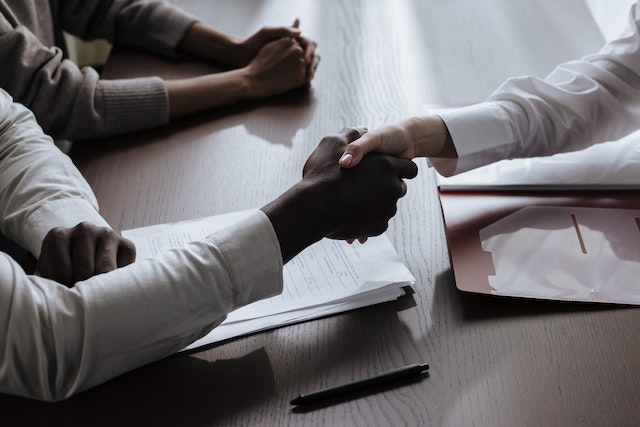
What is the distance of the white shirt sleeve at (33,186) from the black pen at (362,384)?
41 centimetres

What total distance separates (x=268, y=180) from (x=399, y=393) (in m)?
0.49

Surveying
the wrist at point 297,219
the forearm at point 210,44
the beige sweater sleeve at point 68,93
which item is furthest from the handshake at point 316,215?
the forearm at point 210,44

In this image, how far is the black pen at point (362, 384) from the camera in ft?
2.43

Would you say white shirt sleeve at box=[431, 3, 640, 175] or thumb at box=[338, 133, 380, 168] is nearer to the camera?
thumb at box=[338, 133, 380, 168]

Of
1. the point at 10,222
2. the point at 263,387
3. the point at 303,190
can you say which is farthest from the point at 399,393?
the point at 10,222

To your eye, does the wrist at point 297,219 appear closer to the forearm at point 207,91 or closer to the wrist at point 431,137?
the wrist at point 431,137

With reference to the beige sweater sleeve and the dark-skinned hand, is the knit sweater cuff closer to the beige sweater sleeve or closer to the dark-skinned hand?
the beige sweater sleeve

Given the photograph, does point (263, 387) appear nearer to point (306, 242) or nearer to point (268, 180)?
point (306, 242)

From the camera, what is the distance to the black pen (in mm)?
740

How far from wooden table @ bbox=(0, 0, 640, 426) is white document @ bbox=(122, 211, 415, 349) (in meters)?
0.02

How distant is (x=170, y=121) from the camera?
4.29 feet

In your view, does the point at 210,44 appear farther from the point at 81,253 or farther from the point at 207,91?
the point at 81,253

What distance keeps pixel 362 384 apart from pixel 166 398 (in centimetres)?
22

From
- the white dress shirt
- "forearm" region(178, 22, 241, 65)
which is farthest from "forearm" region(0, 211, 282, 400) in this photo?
"forearm" region(178, 22, 241, 65)
